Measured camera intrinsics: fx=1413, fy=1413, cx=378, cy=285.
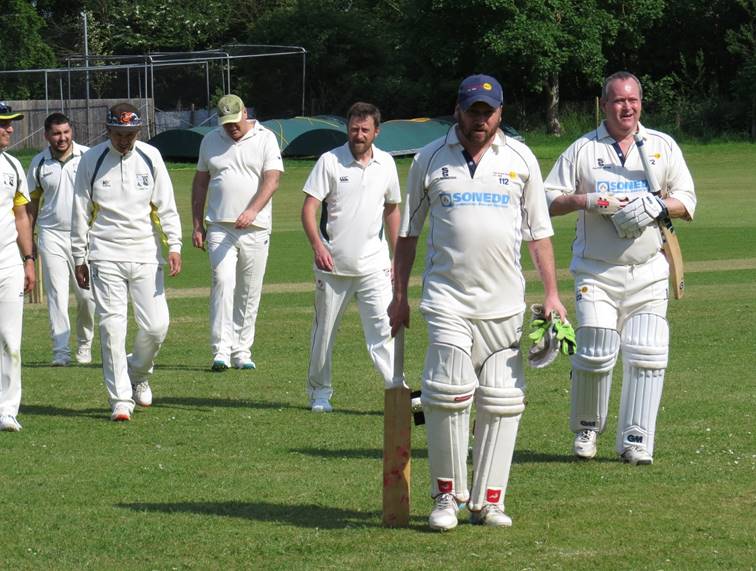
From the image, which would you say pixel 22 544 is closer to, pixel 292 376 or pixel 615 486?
pixel 615 486

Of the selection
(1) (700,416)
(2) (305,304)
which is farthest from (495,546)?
(2) (305,304)

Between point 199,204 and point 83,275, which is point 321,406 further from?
point 199,204

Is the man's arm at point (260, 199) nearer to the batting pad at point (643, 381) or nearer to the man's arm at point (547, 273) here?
the batting pad at point (643, 381)

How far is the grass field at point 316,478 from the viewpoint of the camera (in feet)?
20.8

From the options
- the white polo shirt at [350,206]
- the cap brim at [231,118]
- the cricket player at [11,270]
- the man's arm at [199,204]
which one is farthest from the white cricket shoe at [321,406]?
the cap brim at [231,118]

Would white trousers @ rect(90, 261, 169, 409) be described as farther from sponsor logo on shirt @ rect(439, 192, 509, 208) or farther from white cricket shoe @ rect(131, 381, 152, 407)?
sponsor logo on shirt @ rect(439, 192, 509, 208)

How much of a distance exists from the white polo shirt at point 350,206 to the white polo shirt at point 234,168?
6.23 feet

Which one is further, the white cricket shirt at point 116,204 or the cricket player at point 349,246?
the cricket player at point 349,246

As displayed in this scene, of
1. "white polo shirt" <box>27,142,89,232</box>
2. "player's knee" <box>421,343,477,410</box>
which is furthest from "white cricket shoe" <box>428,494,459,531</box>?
"white polo shirt" <box>27,142,89,232</box>

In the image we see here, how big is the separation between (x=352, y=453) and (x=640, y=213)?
233 cm

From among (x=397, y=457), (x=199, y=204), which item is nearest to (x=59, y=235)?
(x=199, y=204)

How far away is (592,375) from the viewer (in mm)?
8406

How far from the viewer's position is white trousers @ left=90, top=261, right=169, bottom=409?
10141 mm

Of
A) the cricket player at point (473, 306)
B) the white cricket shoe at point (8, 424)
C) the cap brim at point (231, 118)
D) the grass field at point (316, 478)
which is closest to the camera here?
the grass field at point (316, 478)
